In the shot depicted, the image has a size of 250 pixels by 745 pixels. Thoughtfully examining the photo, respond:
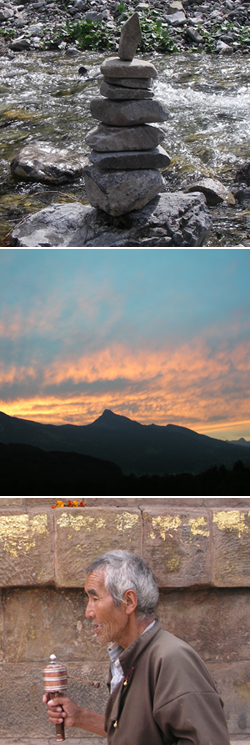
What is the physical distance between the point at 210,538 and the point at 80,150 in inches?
271

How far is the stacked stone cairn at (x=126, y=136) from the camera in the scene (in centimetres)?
415

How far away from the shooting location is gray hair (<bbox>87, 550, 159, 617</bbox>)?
195 centimetres

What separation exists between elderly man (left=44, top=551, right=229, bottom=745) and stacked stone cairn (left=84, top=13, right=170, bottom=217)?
3376 mm

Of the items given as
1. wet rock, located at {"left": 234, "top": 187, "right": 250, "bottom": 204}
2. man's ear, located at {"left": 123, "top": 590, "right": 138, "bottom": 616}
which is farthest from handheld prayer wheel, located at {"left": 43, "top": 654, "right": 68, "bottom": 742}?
wet rock, located at {"left": 234, "top": 187, "right": 250, "bottom": 204}

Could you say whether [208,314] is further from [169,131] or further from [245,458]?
[169,131]

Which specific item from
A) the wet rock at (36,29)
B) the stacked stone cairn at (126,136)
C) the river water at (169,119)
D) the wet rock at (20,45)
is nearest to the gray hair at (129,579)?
the stacked stone cairn at (126,136)

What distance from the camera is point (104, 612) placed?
196 centimetres

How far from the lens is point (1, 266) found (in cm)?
264

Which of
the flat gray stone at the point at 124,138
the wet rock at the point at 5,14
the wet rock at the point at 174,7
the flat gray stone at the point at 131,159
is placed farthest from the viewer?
the wet rock at the point at 5,14

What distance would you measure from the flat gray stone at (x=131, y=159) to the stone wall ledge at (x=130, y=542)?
2811mm

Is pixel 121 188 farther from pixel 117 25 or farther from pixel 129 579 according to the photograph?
pixel 117 25

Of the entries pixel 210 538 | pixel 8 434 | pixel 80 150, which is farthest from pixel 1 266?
pixel 80 150

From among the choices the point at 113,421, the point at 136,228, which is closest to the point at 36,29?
the point at 136,228

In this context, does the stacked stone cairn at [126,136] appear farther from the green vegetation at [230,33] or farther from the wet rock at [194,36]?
the wet rock at [194,36]
